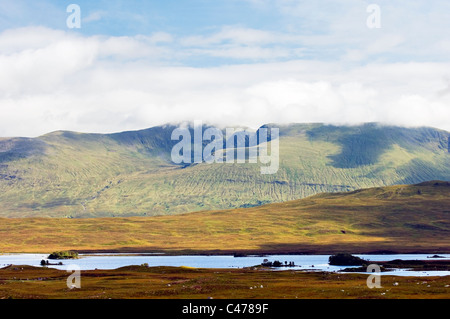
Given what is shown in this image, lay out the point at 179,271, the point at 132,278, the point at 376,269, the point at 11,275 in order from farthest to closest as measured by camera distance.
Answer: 1. the point at 376,269
2. the point at 179,271
3. the point at 11,275
4. the point at 132,278

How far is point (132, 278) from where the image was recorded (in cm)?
12356

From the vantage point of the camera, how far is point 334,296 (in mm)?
82625
